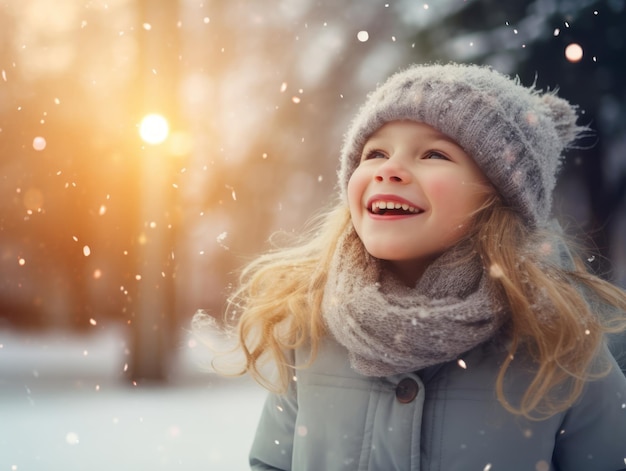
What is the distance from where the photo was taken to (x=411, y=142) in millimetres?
1326

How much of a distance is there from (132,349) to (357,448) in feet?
14.7

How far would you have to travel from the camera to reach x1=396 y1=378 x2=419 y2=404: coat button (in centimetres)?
126

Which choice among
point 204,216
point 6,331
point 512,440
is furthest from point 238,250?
point 512,440

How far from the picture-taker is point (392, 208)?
4.25ft

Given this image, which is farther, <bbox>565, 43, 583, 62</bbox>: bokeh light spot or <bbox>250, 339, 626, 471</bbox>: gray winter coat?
<bbox>565, 43, 583, 62</bbox>: bokeh light spot

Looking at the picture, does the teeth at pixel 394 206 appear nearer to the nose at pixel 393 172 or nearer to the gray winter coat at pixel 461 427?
the nose at pixel 393 172

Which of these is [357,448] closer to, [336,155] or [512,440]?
[512,440]

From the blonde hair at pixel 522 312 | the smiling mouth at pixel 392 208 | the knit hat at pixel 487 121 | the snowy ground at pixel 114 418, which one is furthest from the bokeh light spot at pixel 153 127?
the smiling mouth at pixel 392 208

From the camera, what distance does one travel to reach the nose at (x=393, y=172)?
1254mm

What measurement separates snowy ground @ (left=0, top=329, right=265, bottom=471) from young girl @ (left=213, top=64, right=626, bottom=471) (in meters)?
2.03

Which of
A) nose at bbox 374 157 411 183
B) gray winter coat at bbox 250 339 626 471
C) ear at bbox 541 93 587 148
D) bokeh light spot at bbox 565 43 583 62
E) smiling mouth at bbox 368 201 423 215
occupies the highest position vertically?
bokeh light spot at bbox 565 43 583 62

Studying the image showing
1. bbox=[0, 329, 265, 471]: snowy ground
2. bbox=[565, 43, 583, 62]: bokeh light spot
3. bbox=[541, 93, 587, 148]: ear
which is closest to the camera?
bbox=[541, 93, 587, 148]: ear

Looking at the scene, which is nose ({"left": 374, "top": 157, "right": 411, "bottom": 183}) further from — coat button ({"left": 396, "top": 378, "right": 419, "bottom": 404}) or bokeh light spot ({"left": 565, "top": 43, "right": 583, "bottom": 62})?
bokeh light spot ({"left": 565, "top": 43, "right": 583, "bottom": 62})

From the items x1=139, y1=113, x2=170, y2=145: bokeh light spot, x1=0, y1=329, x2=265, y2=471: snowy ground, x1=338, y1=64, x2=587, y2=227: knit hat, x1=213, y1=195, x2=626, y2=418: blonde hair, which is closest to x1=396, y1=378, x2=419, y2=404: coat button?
x1=213, y1=195, x2=626, y2=418: blonde hair
